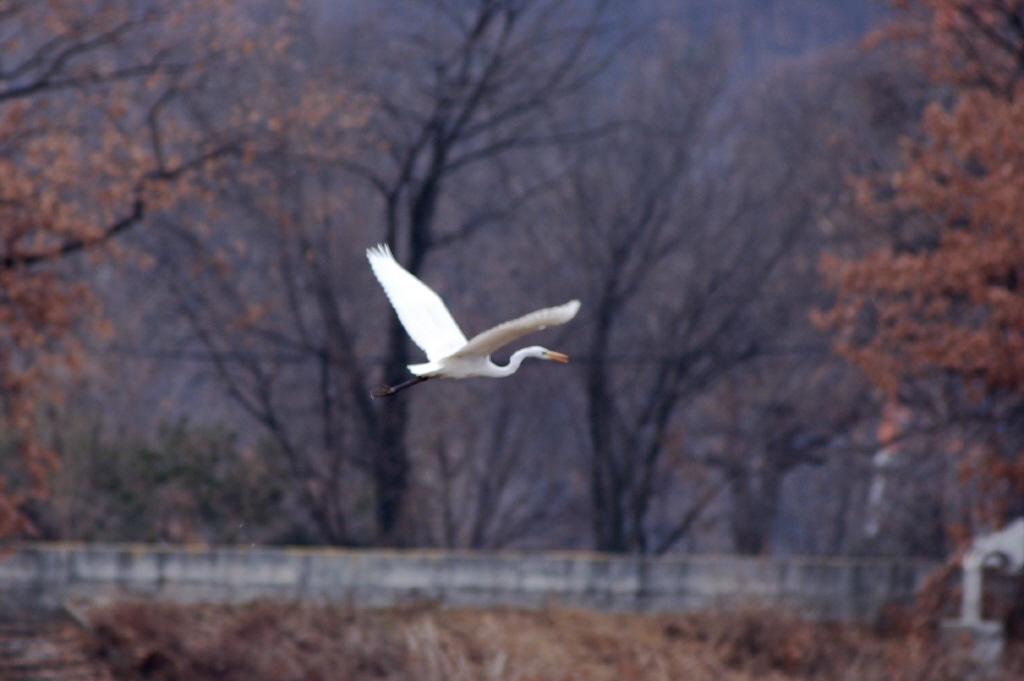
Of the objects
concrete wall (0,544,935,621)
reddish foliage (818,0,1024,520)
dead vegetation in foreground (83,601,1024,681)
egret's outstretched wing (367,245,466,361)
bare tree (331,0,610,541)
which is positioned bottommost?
dead vegetation in foreground (83,601,1024,681)

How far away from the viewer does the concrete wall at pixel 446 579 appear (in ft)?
42.8

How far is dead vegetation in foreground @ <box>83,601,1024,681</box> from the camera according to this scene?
1185 cm

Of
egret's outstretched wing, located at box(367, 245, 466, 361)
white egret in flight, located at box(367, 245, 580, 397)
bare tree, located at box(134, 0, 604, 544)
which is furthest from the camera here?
bare tree, located at box(134, 0, 604, 544)

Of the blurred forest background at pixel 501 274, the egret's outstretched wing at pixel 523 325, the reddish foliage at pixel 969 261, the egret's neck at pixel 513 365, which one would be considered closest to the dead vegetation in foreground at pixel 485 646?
the blurred forest background at pixel 501 274

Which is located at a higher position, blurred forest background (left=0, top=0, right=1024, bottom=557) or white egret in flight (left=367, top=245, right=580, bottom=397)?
blurred forest background (left=0, top=0, right=1024, bottom=557)

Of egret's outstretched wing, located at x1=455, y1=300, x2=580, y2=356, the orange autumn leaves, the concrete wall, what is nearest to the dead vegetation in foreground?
the concrete wall

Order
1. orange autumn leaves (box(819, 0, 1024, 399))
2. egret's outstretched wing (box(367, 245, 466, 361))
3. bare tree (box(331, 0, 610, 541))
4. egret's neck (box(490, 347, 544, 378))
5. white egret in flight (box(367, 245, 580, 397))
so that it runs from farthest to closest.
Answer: bare tree (box(331, 0, 610, 541)) → orange autumn leaves (box(819, 0, 1024, 399)) → egret's outstretched wing (box(367, 245, 466, 361)) → egret's neck (box(490, 347, 544, 378)) → white egret in flight (box(367, 245, 580, 397))

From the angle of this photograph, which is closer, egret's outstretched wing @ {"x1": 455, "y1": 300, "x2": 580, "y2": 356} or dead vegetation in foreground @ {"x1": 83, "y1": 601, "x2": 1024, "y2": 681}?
egret's outstretched wing @ {"x1": 455, "y1": 300, "x2": 580, "y2": 356}

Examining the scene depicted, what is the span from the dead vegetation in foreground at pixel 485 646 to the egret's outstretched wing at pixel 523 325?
5921 millimetres

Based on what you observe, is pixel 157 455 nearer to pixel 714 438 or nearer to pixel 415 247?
pixel 415 247

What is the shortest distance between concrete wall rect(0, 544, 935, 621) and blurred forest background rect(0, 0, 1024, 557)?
1136mm

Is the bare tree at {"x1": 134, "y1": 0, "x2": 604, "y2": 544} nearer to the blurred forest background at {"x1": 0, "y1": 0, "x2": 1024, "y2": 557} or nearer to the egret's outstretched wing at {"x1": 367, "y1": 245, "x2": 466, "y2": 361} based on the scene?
the blurred forest background at {"x1": 0, "y1": 0, "x2": 1024, "y2": 557}

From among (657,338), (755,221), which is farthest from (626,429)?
(755,221)

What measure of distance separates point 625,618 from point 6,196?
734 cm
